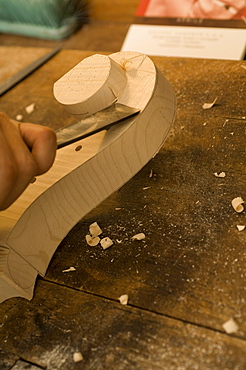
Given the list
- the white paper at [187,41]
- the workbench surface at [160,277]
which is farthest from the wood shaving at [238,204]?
the white paper at [187,41]

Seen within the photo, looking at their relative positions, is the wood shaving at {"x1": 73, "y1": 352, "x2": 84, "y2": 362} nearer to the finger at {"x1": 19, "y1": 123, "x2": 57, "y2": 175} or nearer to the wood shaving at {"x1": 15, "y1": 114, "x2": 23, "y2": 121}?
the finger at {"x1": 19, "y1": 123, "x2": 57, "y2": 175}

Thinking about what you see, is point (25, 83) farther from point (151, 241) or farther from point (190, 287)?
point (190, 287)

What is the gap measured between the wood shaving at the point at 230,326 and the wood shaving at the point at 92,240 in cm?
29

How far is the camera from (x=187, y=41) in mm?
1309

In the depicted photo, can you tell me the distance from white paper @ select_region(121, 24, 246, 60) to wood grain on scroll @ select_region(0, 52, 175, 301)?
49cm

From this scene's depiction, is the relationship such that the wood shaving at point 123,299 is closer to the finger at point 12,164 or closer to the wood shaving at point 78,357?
the wood shaving at point 78,357

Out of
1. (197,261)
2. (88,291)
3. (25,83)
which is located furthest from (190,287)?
(25,83)

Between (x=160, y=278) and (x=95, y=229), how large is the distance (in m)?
0.18

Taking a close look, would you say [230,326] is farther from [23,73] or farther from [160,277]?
[23,73]

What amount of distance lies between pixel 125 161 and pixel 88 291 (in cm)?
25

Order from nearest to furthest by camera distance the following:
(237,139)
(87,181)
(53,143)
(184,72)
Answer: (53,143), (87,181), (237,139), (184,72)

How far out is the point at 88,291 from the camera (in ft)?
2.39

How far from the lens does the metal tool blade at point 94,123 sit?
692 millimetres

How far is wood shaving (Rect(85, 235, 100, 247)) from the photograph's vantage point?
0.79 metres
